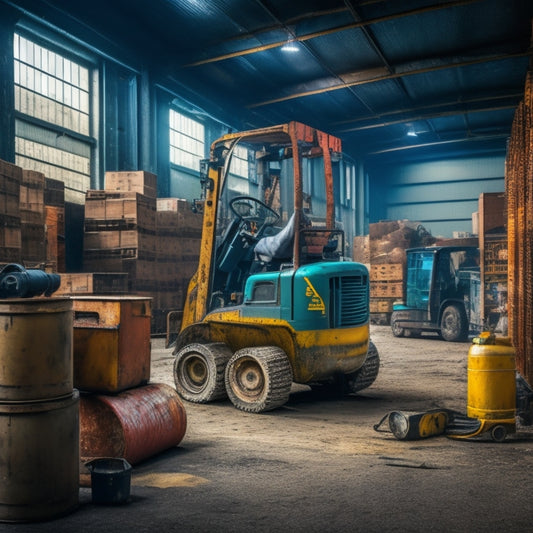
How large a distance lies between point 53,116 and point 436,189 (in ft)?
72.7

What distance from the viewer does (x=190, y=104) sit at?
18844mm

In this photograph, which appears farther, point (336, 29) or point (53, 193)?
point (336, 29)

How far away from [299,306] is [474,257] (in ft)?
37.2

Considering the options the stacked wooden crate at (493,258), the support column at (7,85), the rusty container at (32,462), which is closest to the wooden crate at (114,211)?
the support column at (7,85)

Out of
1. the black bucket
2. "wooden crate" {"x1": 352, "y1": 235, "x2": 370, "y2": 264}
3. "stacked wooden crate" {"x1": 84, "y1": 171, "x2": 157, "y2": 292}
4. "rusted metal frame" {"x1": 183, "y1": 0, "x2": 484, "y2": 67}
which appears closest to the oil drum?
the black bucket

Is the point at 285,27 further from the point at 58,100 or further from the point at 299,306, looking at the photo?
the point at 299,306

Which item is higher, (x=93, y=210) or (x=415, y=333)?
(x=93, y=210)

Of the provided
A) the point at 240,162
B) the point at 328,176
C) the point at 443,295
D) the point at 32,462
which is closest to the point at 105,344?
the point at 32,462

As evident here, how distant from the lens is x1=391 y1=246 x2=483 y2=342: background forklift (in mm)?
16156

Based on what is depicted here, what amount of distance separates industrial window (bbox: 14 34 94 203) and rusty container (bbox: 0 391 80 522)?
33.5ft

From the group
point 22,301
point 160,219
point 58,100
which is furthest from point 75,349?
point 58,100

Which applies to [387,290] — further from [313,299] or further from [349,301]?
[313,299]

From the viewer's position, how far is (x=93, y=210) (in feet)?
43.8

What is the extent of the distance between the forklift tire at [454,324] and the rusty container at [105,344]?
40.5ft
